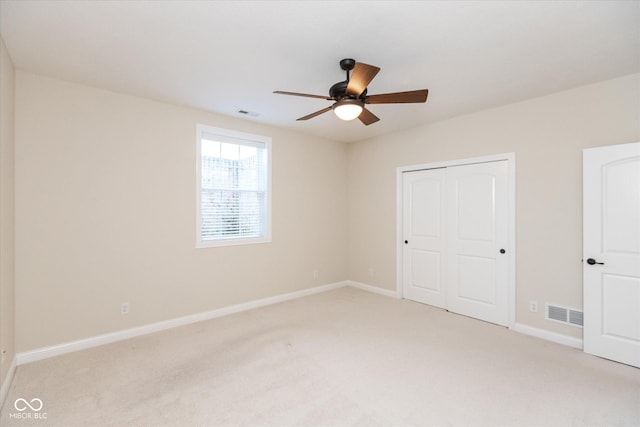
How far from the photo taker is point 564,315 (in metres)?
3.18

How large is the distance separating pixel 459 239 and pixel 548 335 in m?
1.41

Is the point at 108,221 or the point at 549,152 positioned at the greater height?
the point at 549,152

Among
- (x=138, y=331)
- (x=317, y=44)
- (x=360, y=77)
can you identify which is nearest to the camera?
(x=360, y=77)

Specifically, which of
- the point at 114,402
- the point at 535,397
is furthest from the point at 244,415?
the point at 535,397

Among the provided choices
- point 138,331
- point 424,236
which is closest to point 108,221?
point 138,331

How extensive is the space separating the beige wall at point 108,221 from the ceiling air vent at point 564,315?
3.50 meters

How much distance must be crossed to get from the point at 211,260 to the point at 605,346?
4.30 meters

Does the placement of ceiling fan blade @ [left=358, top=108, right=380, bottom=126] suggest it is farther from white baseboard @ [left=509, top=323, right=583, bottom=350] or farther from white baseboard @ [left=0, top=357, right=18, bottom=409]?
white baseboard @ [left=0, top=357, right=18, bottom=409]

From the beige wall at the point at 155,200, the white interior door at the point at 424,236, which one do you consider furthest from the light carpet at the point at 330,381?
the white interior door at the point at 424,236

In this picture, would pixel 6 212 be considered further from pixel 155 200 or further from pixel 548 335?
pixel 548 335

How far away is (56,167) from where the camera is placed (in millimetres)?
2895

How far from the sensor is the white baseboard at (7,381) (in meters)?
2.17

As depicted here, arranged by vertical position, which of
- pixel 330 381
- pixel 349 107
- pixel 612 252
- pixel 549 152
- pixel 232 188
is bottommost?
pixel 330 381

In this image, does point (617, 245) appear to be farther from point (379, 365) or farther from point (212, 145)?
point (212, 145)
